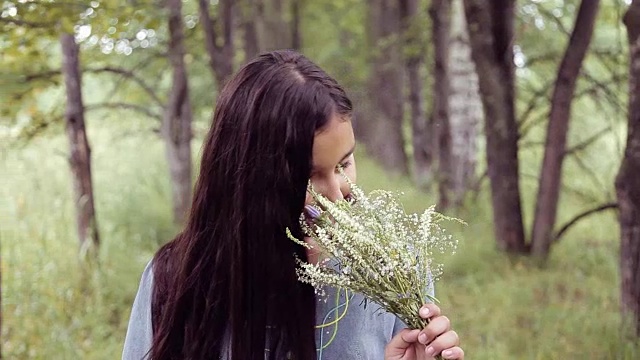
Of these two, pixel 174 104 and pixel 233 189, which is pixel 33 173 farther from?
pixel 233 189

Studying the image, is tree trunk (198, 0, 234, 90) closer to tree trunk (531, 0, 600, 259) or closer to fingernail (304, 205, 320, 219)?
tree trunk (531, 0, 600, 259)

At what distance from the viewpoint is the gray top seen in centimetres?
189

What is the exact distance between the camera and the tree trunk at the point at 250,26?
9911 millimetres

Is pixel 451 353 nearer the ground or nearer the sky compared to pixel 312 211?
nearer the ground

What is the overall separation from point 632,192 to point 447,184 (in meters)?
5.64

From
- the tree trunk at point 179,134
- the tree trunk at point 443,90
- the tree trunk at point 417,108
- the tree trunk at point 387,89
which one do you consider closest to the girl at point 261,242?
the tree trunk at point 179,134

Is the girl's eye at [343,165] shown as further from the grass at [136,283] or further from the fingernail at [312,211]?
the grass at [136,283]

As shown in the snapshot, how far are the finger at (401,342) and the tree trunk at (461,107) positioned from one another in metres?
7.36

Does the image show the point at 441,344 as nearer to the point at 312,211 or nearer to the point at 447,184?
the point at 312,211

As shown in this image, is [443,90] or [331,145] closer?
[331,145]

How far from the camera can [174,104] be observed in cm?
772

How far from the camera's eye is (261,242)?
178cm

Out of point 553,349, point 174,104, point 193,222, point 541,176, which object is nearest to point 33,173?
point 174,104

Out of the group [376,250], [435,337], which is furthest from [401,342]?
[376,250]
